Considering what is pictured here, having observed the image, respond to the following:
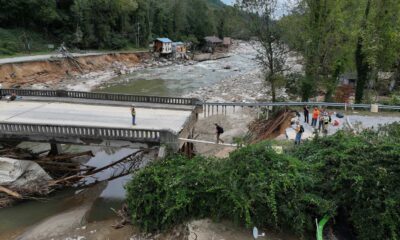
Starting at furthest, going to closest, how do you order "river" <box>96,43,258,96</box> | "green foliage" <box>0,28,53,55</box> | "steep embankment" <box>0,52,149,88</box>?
"green foliage" <box>0,28,53,55</box> < "river" <box>96,43,258,96</box> < "steep embankment" <box>0,52,149,88</box>

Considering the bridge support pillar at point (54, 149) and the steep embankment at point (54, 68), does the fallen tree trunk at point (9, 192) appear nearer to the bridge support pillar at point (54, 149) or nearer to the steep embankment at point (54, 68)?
the bridge support pillar at point (54, 149)

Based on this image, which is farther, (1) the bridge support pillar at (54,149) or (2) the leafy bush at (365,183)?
(1) the bridge support pillar at (54,149)

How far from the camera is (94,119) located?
18344 millimetres

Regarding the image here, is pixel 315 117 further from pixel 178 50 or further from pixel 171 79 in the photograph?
pixel 178 50

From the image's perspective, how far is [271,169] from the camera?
11.3 m

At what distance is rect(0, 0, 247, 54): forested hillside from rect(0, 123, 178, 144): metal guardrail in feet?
96.9

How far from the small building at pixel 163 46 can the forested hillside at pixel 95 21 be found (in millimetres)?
6037

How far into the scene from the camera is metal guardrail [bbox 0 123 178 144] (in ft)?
48.3

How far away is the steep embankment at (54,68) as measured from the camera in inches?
1674

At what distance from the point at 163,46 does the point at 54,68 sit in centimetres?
3366

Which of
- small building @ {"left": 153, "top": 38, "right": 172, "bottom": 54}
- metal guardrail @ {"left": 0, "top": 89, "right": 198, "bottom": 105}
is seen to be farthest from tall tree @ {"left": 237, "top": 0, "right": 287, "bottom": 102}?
small building @ {"left": 153, "top": 38, "right": 172, "bottom": 54}

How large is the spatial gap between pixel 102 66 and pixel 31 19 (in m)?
19.3

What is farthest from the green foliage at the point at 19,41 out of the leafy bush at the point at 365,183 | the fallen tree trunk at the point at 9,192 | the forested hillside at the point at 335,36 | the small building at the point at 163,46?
the leafy bush at the point at 365,183

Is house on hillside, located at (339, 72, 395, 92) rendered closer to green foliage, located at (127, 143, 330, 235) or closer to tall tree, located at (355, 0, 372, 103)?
tall tree, located at (355, 0, 372, 103)
